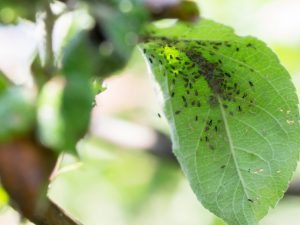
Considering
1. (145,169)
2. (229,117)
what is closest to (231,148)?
(229,117)

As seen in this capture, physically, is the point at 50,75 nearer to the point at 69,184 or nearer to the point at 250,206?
the point at 250,206

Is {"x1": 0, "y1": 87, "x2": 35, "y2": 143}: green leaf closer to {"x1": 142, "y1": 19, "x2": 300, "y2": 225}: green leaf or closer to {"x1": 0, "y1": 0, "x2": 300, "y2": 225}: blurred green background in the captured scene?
{"x1": 142, "y1": 19, "x2": 300, "y2": 225}: green leaf

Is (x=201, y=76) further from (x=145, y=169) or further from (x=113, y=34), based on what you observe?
(x=145, y=169)

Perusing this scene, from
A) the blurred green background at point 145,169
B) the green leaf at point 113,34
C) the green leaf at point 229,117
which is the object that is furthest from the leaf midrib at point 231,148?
the blurred green background at point 145,169

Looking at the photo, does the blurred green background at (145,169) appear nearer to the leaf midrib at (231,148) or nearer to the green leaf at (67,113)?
the leaf midrib at (231,148)

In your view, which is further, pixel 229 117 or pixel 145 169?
pixel 145 169

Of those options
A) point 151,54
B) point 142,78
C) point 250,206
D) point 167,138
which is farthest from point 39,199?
point 142,78
